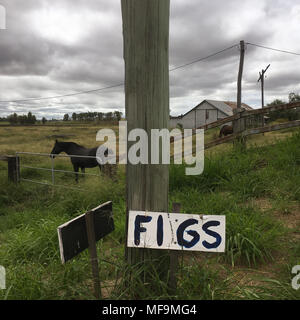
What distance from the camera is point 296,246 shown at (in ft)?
8.11

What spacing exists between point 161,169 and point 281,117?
35.3m

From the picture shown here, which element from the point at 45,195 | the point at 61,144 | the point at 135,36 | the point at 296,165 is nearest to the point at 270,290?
the point at 135,36

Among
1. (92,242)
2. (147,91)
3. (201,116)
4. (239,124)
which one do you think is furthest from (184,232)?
(201,116)

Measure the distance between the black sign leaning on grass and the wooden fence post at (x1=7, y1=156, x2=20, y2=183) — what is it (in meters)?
6.32

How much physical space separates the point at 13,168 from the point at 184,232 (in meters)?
6.94

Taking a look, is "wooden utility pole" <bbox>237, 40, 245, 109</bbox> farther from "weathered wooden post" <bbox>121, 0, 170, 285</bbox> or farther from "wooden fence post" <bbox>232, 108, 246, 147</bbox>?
"weathered wooden post" <bbox>121, 0, 170, 285</bbox>

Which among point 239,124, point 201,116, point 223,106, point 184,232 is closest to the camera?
point 184,232

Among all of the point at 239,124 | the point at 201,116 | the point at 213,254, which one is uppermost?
the point at 201,116

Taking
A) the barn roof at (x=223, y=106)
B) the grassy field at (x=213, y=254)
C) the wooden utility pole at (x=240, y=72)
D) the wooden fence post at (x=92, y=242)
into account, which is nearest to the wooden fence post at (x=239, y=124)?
the grassy field at (x=213, y=254)

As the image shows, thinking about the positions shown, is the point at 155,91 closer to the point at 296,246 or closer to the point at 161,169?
the point at 161,169

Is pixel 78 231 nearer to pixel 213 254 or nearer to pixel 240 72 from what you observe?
pixel 213 254

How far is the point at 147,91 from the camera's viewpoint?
1.75 m

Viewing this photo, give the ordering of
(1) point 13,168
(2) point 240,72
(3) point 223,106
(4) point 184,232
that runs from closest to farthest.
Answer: (4) point 184,232 < (1) point 13,168 < (2) point 240,72 < (3) point 223,106

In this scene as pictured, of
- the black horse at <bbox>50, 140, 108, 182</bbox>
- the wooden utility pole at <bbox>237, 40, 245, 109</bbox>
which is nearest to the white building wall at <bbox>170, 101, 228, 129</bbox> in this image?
the wooden utility pole at <bbox>237, 40, 245, 109</bbox>
